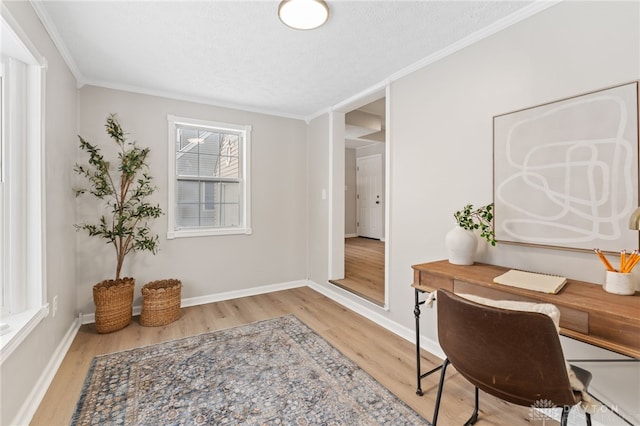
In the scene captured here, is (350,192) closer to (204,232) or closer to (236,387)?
(204,232)

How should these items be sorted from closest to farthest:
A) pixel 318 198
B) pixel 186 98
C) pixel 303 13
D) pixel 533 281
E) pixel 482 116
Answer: pixel 533 281 → pixel 303 13 → pixel 482 116 → pixel 186 98 → pixel 318 198

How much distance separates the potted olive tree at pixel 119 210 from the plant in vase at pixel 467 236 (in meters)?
2.77

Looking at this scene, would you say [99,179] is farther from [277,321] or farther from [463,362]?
[463,362]

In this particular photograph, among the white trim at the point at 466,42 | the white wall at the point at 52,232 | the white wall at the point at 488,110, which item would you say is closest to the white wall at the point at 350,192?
the white trim at the point at 466,42

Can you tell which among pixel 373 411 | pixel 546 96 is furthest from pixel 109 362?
pixel 546 96

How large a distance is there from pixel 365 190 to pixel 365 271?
370cm

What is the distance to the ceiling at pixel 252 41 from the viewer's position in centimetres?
181

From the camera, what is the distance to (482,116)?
2061mm

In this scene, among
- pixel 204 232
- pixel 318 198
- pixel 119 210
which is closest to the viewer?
pixel 119 210

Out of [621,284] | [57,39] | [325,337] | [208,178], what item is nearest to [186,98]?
[208,178]

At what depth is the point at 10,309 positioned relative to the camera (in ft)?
5.68

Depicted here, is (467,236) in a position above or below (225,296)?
above

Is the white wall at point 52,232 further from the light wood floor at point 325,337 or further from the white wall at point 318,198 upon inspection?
the white wall at point 318,198

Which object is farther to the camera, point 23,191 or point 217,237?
point 217,237
